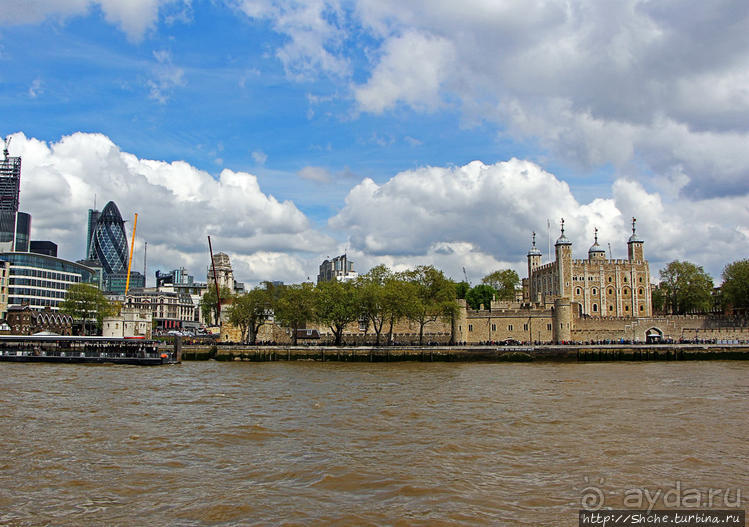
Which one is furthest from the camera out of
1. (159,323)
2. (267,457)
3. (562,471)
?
(159,323)

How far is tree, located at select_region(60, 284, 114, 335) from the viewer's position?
96.2 m

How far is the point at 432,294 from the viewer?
254 feet

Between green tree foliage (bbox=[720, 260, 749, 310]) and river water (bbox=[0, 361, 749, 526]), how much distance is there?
67.4 metres

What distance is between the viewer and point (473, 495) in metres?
14.5

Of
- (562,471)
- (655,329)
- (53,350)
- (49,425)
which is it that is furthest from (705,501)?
(655,329)

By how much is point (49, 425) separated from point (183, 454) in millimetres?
8253

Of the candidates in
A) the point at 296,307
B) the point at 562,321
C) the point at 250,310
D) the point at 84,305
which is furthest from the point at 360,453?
the point at 84,305

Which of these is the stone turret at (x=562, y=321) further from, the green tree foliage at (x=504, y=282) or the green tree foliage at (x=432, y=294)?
the green tree foliage at (x=504, y=282)

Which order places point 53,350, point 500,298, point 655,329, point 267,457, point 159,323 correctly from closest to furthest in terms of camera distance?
point 267,457, point 53,350, point 655,329, point 500,298, point 159,323

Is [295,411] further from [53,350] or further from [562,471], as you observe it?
[53,350]

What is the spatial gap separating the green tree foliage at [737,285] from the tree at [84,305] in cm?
10107
